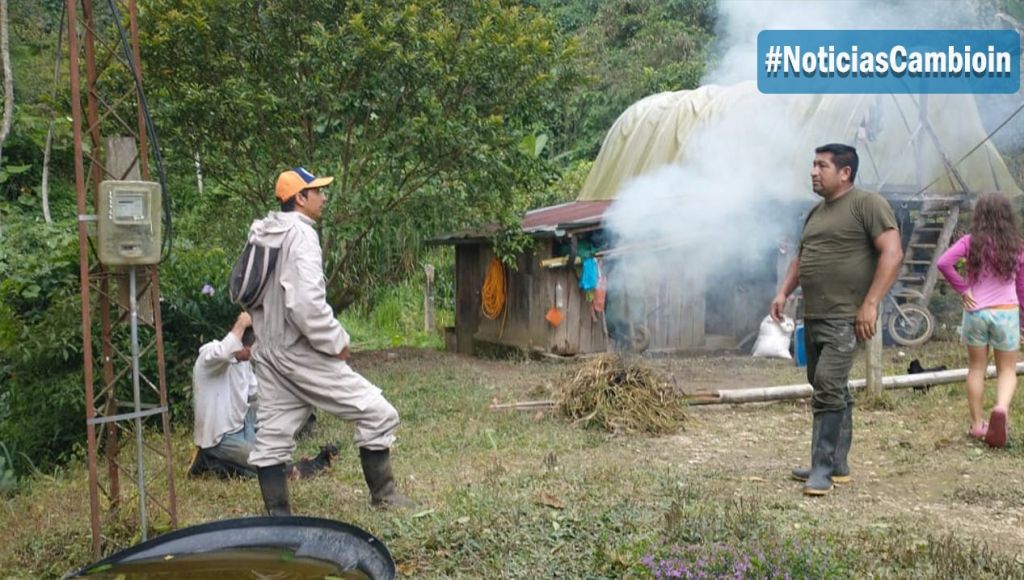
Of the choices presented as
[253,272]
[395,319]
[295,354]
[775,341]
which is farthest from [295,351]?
[395,319]

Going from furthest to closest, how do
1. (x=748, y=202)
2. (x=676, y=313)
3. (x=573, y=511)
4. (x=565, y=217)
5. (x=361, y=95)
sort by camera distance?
(x=565, y=217) → (x=676, y=313) → (x=748, y=202) → (x=361, y=95) → (x=573, y=511)

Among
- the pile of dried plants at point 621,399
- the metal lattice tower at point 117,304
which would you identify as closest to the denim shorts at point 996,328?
the pile of dried plants at point 621,399

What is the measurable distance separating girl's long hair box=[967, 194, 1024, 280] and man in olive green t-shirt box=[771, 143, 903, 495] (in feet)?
4.57

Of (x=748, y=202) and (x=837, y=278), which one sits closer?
(x=837, y=278)

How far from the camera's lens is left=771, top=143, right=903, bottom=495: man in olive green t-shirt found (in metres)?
5.39

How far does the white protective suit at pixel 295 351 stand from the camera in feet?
15.6

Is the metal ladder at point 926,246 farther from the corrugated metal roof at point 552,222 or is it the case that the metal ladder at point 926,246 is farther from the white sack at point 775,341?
the corrugated metal roof at point 552,222

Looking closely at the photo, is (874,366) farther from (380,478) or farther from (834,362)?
(380,478)

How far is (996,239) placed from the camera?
252 inches

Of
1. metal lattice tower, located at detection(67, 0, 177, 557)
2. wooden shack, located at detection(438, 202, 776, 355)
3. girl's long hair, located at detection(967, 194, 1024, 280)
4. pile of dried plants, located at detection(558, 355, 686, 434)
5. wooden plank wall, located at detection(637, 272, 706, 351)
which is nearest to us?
metal lattice tower, located at detection(67, 0, 177, 557)

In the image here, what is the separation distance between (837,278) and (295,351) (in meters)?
3.14

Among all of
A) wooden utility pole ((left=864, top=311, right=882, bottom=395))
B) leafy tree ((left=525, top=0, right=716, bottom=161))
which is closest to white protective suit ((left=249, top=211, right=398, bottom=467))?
wooden utility pole ((left=864, top=311, right=882, bottom=395))

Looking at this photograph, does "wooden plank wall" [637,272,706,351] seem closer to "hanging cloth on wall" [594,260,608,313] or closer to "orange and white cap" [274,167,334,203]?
"hanging cloth on wall" [594,260,608,313]

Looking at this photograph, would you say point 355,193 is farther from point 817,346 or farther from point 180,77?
point 817,346
